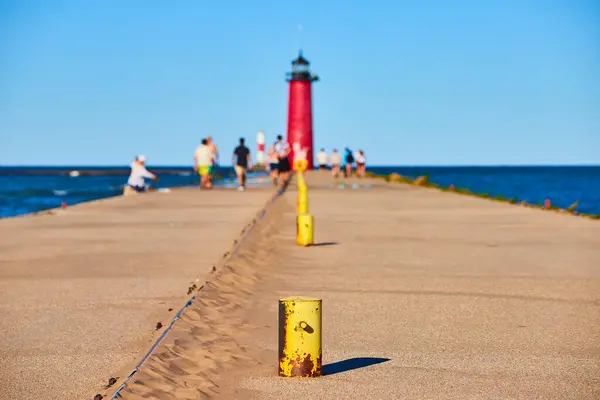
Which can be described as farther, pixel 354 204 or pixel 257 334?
pixel 354 204

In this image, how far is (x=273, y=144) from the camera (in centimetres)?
3838

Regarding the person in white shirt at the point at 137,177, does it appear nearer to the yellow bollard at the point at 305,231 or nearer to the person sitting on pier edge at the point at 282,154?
the person sitting on pier edge at the point at 282,154

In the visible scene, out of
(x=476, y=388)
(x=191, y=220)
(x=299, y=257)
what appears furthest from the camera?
(x=191, y=220)

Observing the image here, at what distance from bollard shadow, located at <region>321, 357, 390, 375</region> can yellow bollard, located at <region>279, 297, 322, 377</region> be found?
7.9 inches

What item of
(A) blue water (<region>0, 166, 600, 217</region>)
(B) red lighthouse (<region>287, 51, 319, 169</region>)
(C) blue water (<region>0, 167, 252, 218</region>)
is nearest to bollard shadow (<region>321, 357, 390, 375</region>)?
(C) blue water (<region>0, 167, 252, 218</region>)

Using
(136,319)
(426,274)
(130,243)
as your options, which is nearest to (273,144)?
(130,243)

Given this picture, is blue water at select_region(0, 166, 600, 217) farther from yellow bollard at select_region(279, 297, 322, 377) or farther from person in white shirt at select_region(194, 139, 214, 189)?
yellow bollard at select_region(279, 297, 322, 377)

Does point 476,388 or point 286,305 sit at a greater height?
point 286,305

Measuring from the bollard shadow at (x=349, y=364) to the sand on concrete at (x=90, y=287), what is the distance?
4.25 feet

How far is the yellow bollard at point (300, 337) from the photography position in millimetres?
6590

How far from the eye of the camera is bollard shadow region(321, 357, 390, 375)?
269 inches

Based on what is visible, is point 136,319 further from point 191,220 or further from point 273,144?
point 273,144

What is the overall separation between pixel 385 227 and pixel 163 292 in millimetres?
9303

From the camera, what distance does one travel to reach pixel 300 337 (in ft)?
21.6
